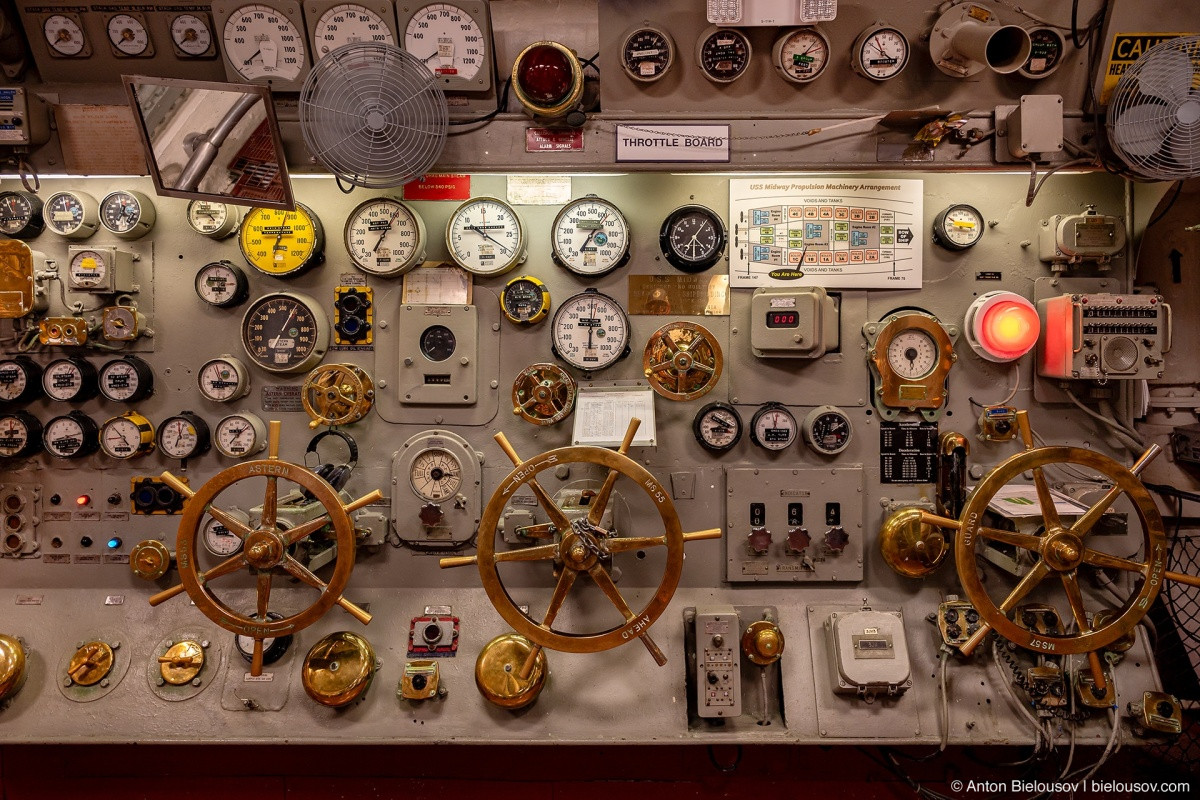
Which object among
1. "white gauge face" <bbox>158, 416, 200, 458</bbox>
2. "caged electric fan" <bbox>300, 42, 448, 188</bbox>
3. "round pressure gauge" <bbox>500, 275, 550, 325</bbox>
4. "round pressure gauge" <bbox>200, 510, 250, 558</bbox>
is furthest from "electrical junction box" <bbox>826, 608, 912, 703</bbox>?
"white gauge face" <bbox>158, 416, 200, 458</bbox>

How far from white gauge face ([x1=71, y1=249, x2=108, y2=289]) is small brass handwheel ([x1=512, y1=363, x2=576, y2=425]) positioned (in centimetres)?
187

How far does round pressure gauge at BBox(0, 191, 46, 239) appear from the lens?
239cm

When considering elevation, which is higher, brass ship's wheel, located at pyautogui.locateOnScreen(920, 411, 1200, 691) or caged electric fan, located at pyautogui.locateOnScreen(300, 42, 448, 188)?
caged electric fan, located at pyautogui.locateOnScreen(300, 42, 448, 188)

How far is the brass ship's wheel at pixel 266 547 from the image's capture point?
179cm

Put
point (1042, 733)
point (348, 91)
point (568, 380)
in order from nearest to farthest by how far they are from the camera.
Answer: point (348, 91)
point (1042, 733)
point (568, 380)

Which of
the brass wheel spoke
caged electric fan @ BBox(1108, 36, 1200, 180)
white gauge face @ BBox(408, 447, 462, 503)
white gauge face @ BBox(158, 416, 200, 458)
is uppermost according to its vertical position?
caged electric fan @ BBox(1108, 36, 1200, 180)

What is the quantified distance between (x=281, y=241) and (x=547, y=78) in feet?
4.54

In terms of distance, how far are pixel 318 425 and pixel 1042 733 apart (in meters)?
3.26

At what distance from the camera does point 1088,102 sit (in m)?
2.06

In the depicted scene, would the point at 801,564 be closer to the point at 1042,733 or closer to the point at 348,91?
the point at 1042,733

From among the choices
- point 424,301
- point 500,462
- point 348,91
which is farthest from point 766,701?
point 348,91

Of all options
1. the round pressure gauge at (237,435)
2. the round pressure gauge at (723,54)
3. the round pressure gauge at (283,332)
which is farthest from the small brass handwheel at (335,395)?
the round pressure gauge at (723,54)

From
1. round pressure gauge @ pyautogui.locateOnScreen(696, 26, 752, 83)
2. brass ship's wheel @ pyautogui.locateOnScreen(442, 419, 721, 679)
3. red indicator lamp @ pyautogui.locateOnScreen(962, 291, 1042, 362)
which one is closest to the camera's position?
brass ship's wheel @ pyautogui.locateOnScreen(442, 419, 721, 679)

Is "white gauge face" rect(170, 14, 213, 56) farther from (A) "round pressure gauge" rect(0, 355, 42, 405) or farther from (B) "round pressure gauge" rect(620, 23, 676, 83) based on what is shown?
(B) "round pressure gauge" rect(620, 23, 676, 83)
